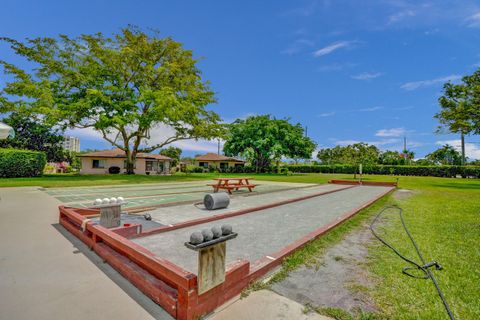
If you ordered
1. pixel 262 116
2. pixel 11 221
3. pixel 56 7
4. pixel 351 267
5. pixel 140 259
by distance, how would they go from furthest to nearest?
1. pixel 262 116
2. pixel 56 7
3. pixel 11 221
4. pixel 351 267
5. pixel 140 259

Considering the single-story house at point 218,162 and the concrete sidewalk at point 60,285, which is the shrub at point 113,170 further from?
the concrete sidewalk at point 60,285

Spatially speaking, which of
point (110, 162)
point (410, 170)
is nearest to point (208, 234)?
point (110, 162)

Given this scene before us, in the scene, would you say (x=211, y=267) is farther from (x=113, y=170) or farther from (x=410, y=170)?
(x=410, y=170)

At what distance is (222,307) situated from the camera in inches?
85.5

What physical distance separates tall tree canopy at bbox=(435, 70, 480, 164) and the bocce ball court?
19.7m

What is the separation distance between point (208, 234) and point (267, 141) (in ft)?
101

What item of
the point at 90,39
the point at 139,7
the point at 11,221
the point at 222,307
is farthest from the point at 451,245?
the point at 90,39

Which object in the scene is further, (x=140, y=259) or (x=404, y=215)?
(x=404, y=215)

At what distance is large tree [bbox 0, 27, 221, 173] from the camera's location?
18625 mm

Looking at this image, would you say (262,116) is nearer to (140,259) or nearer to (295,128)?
(295,128)

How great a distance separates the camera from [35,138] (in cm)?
3138

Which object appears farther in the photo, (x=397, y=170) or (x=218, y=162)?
(x=218, y=162)

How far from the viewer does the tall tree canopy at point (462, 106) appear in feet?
60.1

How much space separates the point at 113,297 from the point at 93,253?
146 cm
